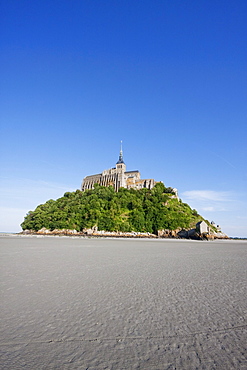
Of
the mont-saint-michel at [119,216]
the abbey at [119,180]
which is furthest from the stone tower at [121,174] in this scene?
the mont-saint-michel at [119,216]

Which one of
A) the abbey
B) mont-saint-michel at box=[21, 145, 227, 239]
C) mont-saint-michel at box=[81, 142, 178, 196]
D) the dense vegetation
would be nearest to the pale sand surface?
mont-saint-michel at box=[21, 145, 227, 239]

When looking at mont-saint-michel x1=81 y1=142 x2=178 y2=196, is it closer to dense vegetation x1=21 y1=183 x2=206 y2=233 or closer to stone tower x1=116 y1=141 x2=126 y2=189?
stone tower x1=116 y1=141 x2=126 y2=189

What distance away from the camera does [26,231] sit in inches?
3693

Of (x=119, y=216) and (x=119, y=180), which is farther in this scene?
(x=119, y=180)

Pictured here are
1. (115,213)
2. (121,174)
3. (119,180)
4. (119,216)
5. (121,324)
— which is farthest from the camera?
(121,174)

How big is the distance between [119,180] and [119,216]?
35119 millimetres

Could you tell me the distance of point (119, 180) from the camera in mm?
118875

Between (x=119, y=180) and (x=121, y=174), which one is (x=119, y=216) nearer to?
(x=119, y=180)

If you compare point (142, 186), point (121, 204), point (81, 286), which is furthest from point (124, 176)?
point (81, 286)

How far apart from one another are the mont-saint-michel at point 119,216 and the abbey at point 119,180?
12.6 meters

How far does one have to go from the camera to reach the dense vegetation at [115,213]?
3265 inches

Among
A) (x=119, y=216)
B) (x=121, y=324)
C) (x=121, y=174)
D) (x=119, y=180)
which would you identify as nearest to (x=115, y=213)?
(x=119, y=216)

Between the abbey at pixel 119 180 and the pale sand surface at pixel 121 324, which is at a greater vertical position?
the abbey at pixel 119 180

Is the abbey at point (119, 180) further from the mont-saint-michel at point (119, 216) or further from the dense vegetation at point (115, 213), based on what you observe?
the dense vegetation at point (115, 213)
